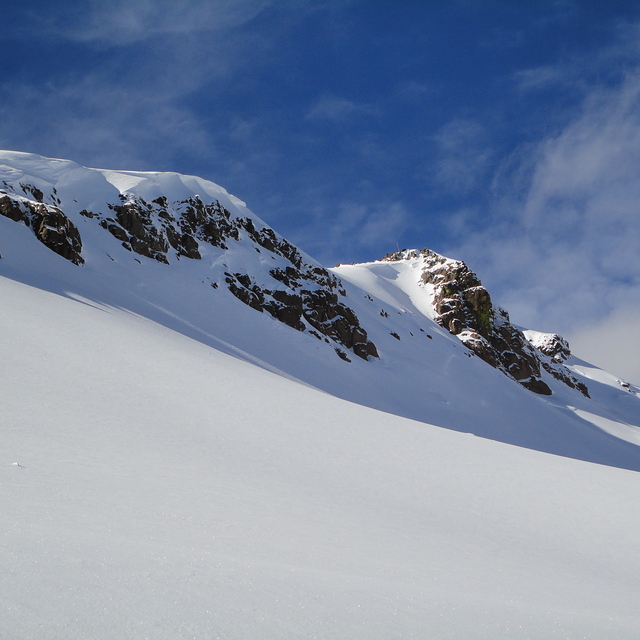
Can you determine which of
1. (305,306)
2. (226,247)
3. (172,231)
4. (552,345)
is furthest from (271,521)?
(552,345)

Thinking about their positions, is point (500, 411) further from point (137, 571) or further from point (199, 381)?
point (137, 571)

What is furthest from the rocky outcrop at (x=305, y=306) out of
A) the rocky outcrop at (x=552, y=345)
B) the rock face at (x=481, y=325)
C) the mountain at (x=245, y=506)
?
the rocky outcrop at (x=552, y=345)

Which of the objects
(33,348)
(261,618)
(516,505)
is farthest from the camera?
(33,348)

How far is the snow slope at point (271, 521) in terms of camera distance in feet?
9.00

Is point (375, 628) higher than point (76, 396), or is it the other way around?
point (375, 628)

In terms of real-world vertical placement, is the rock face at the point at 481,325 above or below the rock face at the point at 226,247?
above

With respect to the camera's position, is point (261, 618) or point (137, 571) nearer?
point (261, 618)

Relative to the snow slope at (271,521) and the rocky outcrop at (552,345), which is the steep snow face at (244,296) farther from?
the rocky outcrop at (552,345)

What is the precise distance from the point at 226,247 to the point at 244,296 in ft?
34.2

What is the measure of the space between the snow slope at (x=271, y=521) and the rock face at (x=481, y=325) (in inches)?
2339

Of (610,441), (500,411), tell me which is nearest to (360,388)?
(500,411)

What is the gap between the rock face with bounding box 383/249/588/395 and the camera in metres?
67.2

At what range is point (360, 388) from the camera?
117 ft

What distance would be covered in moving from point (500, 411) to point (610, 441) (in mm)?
13510
